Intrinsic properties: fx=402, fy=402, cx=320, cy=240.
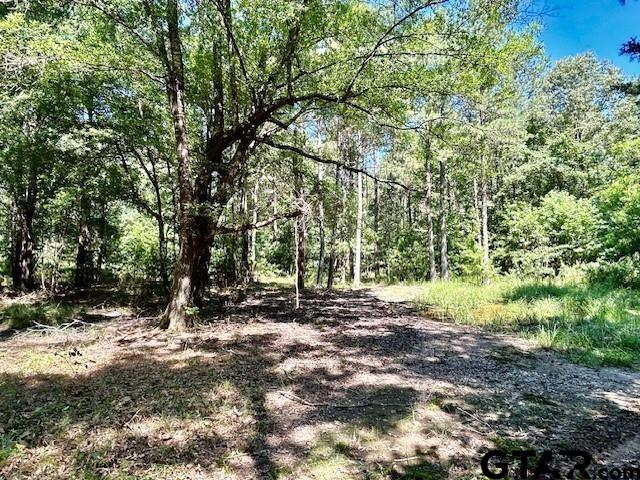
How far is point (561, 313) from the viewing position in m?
7.54

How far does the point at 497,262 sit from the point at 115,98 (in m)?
16.1

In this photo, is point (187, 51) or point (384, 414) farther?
point (187, 51)

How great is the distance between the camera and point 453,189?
80.5ft

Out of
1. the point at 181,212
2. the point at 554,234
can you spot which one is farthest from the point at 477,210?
the point at 181,212

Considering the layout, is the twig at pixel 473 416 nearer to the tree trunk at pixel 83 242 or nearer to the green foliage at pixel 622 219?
the green foliage at pixel 622 219

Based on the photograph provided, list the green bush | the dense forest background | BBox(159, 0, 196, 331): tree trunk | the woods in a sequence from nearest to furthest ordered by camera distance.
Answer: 1. the woods
2. the dense forest background
3. BBox(159, 0, 196, 331): tree trunk
4. the green bush

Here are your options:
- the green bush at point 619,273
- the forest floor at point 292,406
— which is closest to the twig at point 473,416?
the forest floor at point 292,406

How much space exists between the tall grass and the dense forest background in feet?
7.43

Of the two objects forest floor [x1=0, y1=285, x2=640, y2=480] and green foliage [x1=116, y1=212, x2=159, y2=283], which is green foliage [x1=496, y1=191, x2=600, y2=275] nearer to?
forest floor [x1=0, y1=285, x2=640, y2=480]

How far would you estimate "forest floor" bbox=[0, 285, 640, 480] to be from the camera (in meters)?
2.80

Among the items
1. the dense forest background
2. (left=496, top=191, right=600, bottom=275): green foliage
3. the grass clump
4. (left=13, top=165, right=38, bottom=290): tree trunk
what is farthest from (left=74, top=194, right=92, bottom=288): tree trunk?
(left=496, top=191, right=600, bottom=275): green foliage

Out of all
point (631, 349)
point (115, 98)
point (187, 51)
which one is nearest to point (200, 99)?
point (187, 51)

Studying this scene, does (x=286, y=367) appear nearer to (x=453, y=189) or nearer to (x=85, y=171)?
(x=85, y=171)

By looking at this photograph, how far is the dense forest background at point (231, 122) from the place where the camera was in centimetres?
618
